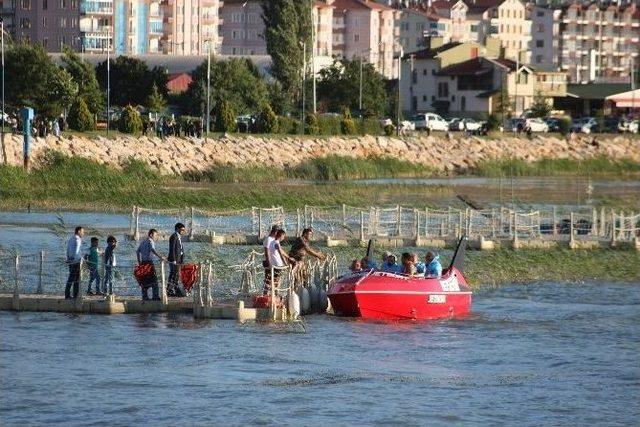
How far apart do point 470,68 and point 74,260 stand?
118 m

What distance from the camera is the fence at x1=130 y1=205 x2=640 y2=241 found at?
51000 mm

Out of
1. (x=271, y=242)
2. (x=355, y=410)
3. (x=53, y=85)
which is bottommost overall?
(x=355, y=410)

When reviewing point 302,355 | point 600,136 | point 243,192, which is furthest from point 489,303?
point 600,136

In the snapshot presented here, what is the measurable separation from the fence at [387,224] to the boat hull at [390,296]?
14095 millimetres

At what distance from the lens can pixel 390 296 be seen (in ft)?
115

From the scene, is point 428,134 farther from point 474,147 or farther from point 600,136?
point 600,136

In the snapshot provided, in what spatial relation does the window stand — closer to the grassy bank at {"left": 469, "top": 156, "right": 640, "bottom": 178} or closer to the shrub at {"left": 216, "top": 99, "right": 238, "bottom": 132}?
the grassy bank at {"left": 469, "top": 156, "right": 640, "bottom": 178}

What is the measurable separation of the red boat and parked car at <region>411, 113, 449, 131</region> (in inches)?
3390

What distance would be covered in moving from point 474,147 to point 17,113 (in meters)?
30.0

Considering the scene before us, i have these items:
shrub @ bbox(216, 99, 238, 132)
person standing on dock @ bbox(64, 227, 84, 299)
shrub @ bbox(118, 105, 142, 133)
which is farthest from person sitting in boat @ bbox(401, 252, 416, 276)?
shrub @ bbox(216, 99, 238, 132)

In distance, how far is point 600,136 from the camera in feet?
395

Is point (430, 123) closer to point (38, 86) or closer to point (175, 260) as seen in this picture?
point (38, 86)

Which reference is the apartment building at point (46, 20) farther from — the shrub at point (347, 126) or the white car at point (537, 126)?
the shrub at point (347, 126)

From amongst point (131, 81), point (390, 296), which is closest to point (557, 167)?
point (131, 81)
